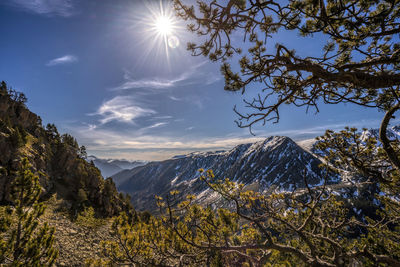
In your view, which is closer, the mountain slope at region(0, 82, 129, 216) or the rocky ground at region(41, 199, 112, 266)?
the rocky ground at region(41, 199, 112, 266)

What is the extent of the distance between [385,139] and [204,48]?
7126 millimetres

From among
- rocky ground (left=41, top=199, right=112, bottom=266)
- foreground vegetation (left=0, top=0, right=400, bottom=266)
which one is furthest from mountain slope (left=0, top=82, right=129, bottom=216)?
foreground vegetation (left=0, top=0, right=400, bottom=266)

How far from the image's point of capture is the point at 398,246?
8.97 metres

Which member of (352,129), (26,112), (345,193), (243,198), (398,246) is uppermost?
(26,112)

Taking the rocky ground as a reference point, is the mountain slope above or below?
above

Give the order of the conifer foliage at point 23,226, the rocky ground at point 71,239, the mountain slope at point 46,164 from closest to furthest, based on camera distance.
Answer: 1. the conifer foliage at point 23,226
2. the rocky ground at point 71,239
3. the mountain slope at point 46,164

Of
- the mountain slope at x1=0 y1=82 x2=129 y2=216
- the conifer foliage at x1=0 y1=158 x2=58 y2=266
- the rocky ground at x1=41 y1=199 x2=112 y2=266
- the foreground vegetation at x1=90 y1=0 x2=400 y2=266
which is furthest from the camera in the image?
the mountain slope at x1=0 y1=82 x2=129 y2=216

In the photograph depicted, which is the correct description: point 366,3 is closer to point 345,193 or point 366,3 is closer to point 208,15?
point 208,15

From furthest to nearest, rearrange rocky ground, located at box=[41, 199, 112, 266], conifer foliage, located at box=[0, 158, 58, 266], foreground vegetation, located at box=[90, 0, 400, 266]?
rocky ground, located at box=[41, 199, 112, 266] → conifer foliage, located at box=[0, 158, 58, 266] → foreground vegetation, located at box=[90, 0, 400, 266]

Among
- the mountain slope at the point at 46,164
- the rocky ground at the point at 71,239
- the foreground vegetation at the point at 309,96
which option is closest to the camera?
the foreground vegetation at the point at 309,96

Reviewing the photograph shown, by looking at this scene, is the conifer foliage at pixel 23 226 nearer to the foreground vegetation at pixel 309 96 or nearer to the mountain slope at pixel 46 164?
the foreground vegetation at pixel 309 96

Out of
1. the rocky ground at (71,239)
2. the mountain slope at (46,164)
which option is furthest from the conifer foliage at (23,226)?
the mountain slope at (46,164)

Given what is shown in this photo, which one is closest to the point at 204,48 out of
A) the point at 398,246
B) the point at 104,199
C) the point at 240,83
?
the point at 240,83

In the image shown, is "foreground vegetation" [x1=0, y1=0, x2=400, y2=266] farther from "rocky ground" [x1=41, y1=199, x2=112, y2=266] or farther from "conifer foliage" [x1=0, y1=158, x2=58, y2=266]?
"rocky ground" [x1=41, y1=199, x2=112, y2=266]
